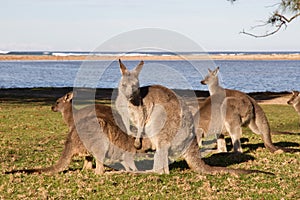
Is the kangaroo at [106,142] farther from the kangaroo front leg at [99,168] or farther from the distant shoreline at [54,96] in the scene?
the distant shoreline at [54,96]

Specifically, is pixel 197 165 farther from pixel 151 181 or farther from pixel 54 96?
pixel 54 96

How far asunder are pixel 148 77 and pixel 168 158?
30.9m

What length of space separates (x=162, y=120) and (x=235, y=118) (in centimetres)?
232

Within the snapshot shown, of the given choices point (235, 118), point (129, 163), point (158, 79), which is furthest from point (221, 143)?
point (158, 79)

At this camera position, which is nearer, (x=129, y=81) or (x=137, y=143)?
(x=129, y=81)

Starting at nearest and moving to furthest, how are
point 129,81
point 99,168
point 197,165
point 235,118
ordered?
point 129,81, point 99,168, point 197,165, point 235,118

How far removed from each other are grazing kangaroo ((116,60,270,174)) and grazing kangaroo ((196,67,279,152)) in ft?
5.91

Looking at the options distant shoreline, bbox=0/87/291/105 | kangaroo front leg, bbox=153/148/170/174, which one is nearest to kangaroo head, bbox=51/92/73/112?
kangaroo front leg, bbox=153/148/170/174

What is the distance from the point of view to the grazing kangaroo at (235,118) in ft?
29.0

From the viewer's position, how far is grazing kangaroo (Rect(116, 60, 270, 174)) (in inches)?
262

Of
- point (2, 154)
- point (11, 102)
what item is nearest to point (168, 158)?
point (2, 154)

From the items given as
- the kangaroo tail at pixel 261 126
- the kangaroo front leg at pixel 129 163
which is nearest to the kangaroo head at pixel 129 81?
the kangaroo front leg at pixel 129 163

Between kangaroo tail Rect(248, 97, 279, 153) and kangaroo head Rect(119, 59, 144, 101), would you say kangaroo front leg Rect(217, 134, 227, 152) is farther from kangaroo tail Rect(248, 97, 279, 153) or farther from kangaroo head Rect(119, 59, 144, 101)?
kangaroo head Rect(119, 59, 144, 101)

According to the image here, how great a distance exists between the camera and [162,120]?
22.5 feet
